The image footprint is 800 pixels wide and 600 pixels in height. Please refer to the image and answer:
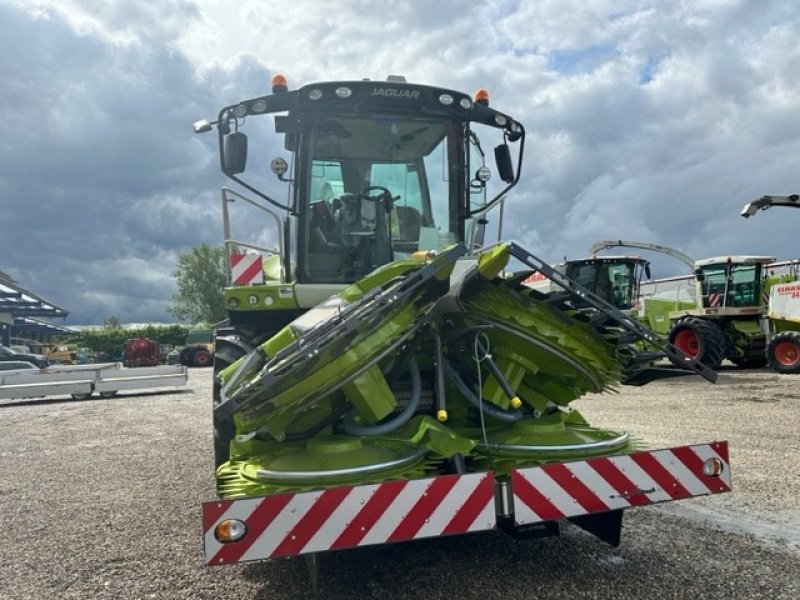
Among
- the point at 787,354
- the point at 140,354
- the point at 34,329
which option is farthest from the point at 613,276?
the point at 34,329

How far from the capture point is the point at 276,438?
3.22 m

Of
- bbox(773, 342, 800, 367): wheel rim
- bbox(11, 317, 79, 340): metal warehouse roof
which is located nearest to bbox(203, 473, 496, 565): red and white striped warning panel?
bbox(773, 342, 800, 367): wheel rim

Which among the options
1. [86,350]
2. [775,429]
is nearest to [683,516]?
[775,429]

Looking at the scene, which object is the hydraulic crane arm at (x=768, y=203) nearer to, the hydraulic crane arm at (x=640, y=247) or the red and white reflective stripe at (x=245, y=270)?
the hydraulic crane arm at (x=640, y=247)

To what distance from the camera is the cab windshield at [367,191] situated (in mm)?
4297

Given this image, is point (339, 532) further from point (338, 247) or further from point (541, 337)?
point (338, 247)

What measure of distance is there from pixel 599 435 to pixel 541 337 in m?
0.66

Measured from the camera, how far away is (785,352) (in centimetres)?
1345

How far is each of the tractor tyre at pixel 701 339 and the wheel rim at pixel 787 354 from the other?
1.14 m

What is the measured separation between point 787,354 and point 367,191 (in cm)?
1258

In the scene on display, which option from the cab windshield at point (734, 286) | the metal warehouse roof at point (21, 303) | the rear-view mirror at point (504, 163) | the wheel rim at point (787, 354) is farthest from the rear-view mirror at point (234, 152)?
the metal warehouse roof at point (21, 303)

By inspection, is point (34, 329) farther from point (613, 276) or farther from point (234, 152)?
point (234, 152)

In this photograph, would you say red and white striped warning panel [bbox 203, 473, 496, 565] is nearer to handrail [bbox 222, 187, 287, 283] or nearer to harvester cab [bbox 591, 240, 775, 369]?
handrail [bbox 222, 187, 287, 283]

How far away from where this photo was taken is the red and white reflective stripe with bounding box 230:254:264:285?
172 inches
